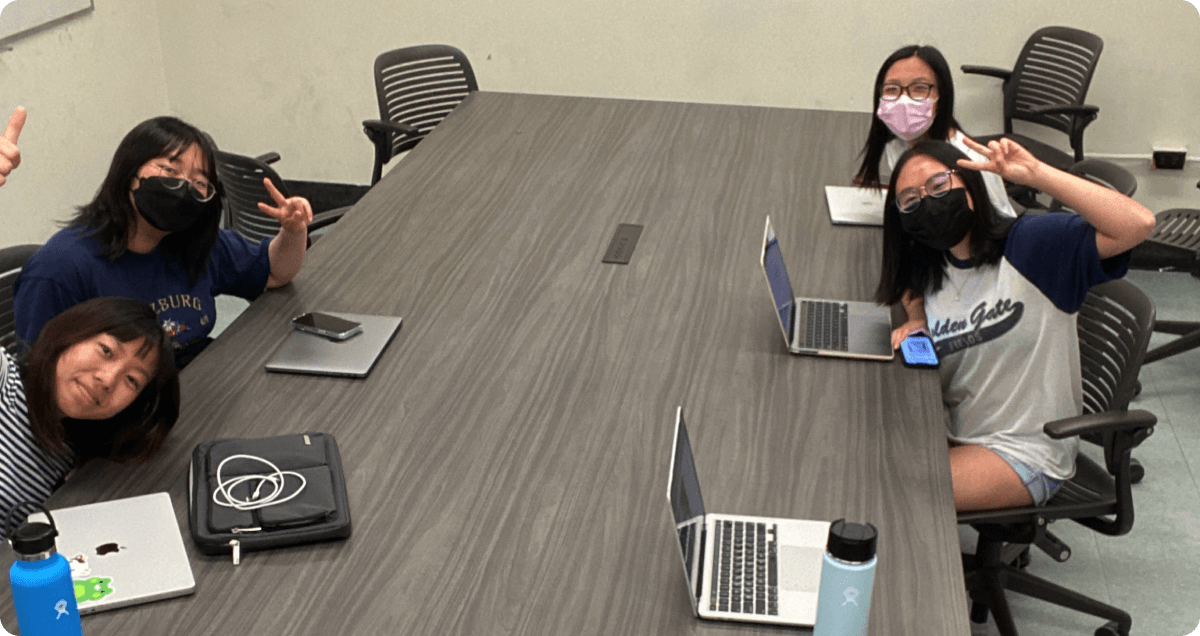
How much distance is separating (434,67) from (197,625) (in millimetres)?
3201

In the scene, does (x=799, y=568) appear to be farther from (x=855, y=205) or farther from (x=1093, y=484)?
(x=855, y=205)

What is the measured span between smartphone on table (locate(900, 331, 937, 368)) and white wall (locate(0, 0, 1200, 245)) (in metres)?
2.64

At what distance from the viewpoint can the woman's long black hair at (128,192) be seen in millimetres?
2521

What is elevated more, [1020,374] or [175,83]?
[1020,374]

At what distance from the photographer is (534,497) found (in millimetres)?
2070

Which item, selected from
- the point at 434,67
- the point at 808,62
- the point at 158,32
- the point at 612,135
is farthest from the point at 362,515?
the point at 158,32

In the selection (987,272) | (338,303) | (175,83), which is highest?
(987,272)

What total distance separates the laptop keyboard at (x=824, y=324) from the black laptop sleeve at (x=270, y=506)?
1061mm

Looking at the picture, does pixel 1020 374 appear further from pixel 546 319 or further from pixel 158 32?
pixel 158 32

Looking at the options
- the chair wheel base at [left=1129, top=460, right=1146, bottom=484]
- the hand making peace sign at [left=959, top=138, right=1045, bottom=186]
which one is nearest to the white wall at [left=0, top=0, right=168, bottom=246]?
the hand making peace sign at [left=959, top=138, right=1045, bottom=186]

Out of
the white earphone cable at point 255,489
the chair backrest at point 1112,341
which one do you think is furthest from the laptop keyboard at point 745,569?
the chair backrest at point 1112,341

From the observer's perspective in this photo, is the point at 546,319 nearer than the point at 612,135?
Yes

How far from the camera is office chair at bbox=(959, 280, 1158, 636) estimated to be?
2.49 m

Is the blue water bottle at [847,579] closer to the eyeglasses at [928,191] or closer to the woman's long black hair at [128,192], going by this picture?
the eyeglasses at [928,191]
